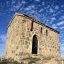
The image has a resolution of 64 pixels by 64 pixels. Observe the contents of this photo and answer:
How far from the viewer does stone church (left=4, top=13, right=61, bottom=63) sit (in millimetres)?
18144

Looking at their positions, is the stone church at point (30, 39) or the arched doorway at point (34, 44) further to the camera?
the arched doorway at point (34, 44)

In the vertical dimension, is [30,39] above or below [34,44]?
above

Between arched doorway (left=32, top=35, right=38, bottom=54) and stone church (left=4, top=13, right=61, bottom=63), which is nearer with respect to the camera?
stone church (left=4, top=13, right=61, bottom=63)

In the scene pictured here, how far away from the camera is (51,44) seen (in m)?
22.4

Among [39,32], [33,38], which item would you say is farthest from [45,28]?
[33,38]

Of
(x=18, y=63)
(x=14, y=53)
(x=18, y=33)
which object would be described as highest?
(x=18, y=33)

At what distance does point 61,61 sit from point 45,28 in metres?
7.68

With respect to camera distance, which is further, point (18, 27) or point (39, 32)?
point (39, 32)

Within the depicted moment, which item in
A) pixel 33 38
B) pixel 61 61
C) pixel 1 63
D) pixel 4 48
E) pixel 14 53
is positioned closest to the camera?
pixel 1 63

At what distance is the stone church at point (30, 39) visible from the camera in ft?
59.5

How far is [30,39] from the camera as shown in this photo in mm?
19000

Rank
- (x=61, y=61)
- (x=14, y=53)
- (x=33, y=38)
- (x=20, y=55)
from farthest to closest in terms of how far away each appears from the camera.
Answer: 1. (x=33, y=38)
2. (x=14, y=53)
3. (x=20, y=55)
4. (x=61, y=61)

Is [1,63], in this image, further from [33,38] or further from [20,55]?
[33,38]

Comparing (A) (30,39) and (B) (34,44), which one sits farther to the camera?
(B) (34,44)
